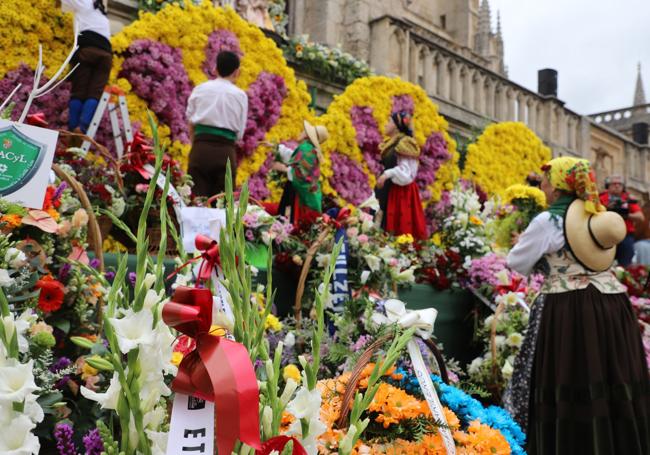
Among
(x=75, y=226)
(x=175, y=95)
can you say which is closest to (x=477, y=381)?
(x=75, y=226)

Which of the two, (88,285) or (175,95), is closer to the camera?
(88,285)

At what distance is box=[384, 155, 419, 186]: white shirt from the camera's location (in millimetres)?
5988

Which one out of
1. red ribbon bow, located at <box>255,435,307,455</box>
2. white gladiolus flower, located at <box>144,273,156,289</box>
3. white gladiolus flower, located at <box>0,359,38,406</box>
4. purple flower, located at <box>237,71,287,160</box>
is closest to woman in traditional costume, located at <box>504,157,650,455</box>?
red ribbon bow, located at <box>255,435,307,455</box>

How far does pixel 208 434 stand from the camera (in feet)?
2.30

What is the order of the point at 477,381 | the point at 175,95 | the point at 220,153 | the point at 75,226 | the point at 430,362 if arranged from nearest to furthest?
the point at 430,362 < the point at 75,226 < the point at 477,381 < the point at 220,153 < the point at 175,95

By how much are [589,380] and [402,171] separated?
336cm

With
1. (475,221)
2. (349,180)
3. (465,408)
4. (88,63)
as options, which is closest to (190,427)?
(465,408)

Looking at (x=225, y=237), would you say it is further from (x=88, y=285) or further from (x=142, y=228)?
(x=88, y=285)

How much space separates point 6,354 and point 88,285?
3.95ft

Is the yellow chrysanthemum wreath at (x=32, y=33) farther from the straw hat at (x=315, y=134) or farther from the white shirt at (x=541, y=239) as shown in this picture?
the white shirt at (x=541, y=239)

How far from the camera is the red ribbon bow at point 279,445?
0.69 m

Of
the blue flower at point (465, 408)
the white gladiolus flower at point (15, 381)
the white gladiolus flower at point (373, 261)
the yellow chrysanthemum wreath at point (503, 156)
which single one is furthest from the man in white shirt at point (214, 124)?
the yellow chrysanthemum wreath at point (503, 156)

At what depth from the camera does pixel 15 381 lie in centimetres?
63

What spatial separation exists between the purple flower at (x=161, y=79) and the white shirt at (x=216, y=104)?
149cm
